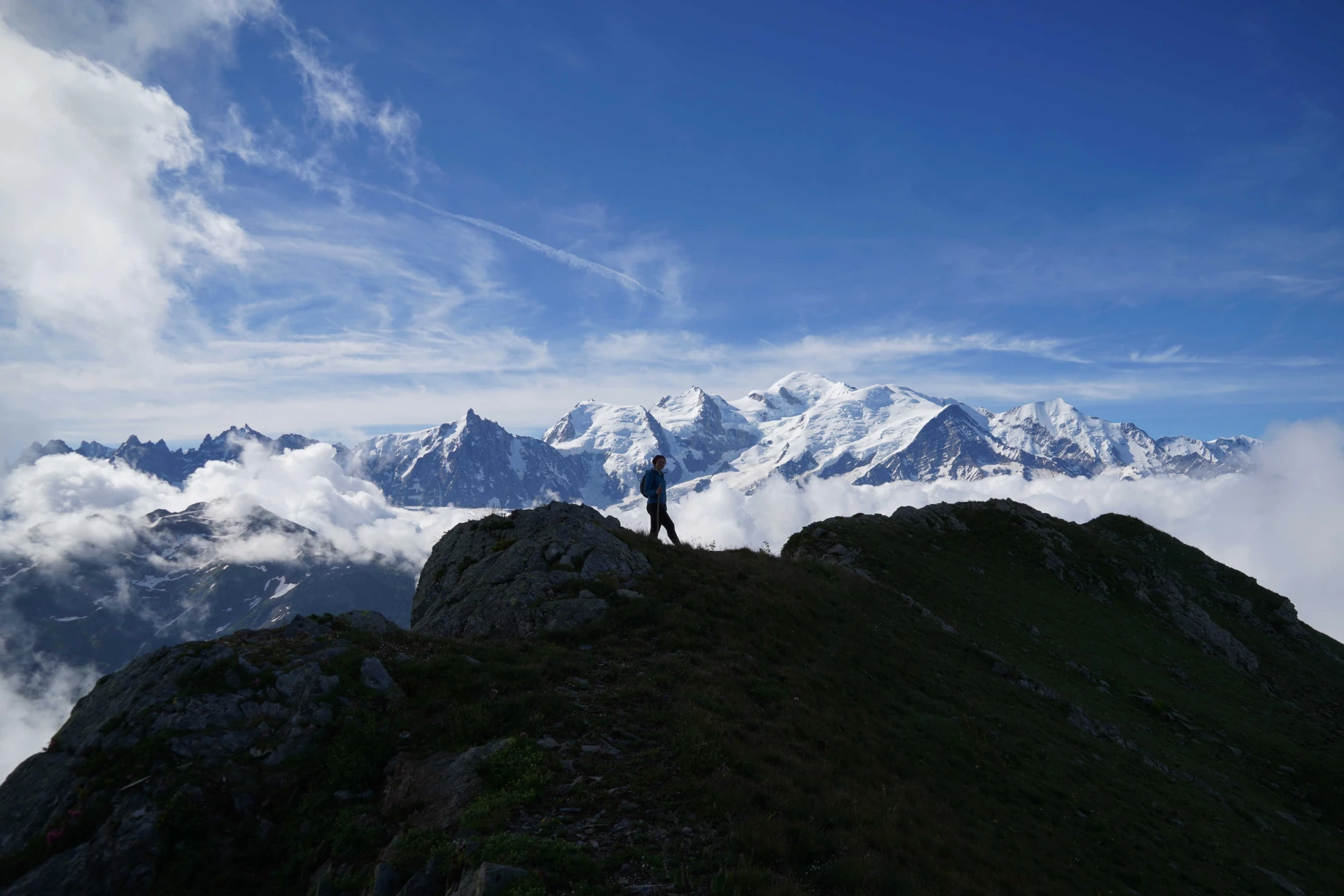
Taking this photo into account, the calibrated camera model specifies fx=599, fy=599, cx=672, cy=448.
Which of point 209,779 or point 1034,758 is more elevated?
point 209,779

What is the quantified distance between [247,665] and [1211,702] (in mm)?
55310

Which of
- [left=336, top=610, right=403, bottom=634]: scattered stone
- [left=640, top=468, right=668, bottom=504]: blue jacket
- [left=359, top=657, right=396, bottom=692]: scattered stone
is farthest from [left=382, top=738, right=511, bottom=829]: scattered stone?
[left=640, top=468, right=668, bottom=504]: blue jacket

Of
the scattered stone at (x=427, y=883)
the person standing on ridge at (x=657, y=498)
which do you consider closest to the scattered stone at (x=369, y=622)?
the scattered stone at (x=427, y=883)

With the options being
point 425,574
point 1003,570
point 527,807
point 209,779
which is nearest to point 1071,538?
point 1003,570

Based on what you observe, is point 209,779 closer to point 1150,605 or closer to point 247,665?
point 247,665

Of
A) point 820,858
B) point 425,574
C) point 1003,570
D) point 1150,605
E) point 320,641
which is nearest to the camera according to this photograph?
point 820,858

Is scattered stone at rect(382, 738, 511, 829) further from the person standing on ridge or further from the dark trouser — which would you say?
the dark trouser

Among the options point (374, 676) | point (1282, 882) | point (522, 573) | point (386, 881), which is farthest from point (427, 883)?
point (1282, 882)

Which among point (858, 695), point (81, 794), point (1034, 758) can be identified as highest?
point (81, 794)

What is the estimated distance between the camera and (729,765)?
13.4m

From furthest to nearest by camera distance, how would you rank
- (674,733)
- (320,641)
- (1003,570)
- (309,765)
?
(1003,570) < (320,641) < (674,733) < (309,765)

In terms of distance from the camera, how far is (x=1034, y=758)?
2214cm

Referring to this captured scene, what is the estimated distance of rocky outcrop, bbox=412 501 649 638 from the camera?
21.8 metres

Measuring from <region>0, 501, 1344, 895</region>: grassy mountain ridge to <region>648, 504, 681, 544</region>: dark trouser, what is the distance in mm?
1763
